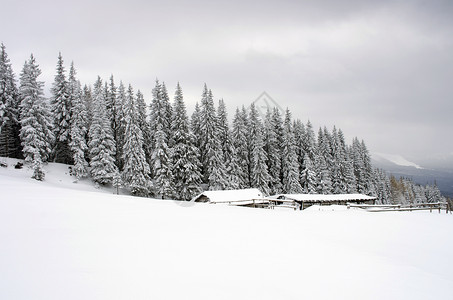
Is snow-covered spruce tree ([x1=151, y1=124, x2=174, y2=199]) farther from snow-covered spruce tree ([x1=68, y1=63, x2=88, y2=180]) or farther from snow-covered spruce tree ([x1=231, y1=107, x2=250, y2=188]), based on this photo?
snow-covered spruce tree ([x1=231, y1=107, x2=250, y2=188])

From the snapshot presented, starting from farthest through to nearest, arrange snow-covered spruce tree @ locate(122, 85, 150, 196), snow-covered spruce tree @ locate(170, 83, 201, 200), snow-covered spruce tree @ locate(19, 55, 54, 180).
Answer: snow-covered spruce tree @ locate(170, 83, 201, 200) → snow-covered spruce tree @ locate(122, 85, 150, 196) → snow-covered spruce tree @ locate(19, 55, 54, 180)

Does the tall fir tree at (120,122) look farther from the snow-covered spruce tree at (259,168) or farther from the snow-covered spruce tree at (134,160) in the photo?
the snow-covered spruce tree at (259,168)

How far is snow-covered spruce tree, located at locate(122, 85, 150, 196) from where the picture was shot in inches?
1599

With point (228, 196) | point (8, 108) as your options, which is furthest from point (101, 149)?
point (228, 196)

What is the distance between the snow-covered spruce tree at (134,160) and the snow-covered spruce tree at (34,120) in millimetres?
11809

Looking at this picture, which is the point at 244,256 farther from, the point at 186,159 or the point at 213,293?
the point at 186,159

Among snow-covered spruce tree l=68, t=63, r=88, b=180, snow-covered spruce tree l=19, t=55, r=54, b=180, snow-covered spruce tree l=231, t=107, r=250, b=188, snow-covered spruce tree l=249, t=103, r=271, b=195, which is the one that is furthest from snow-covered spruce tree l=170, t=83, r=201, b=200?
snow-covered spruce tree l=19, t=55, r=54, b=180

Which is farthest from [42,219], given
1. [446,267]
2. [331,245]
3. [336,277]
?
[446,267]

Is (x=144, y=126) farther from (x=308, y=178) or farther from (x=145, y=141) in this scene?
(x=308, y=178)

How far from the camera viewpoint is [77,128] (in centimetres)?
4231

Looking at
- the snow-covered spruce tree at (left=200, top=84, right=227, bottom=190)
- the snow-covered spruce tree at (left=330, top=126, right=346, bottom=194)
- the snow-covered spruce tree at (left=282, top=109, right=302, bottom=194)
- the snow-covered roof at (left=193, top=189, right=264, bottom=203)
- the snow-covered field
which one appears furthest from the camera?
the snow-covered spruce tree at (left=330, top=126, right=346, bottom=194)

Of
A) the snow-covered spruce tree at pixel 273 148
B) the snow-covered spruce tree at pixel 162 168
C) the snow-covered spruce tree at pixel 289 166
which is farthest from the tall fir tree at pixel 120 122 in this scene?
the snow-covered spruce tree at pixel 289 166

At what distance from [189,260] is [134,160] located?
3643 centimetres

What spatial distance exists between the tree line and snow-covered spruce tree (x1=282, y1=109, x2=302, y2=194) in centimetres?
21
